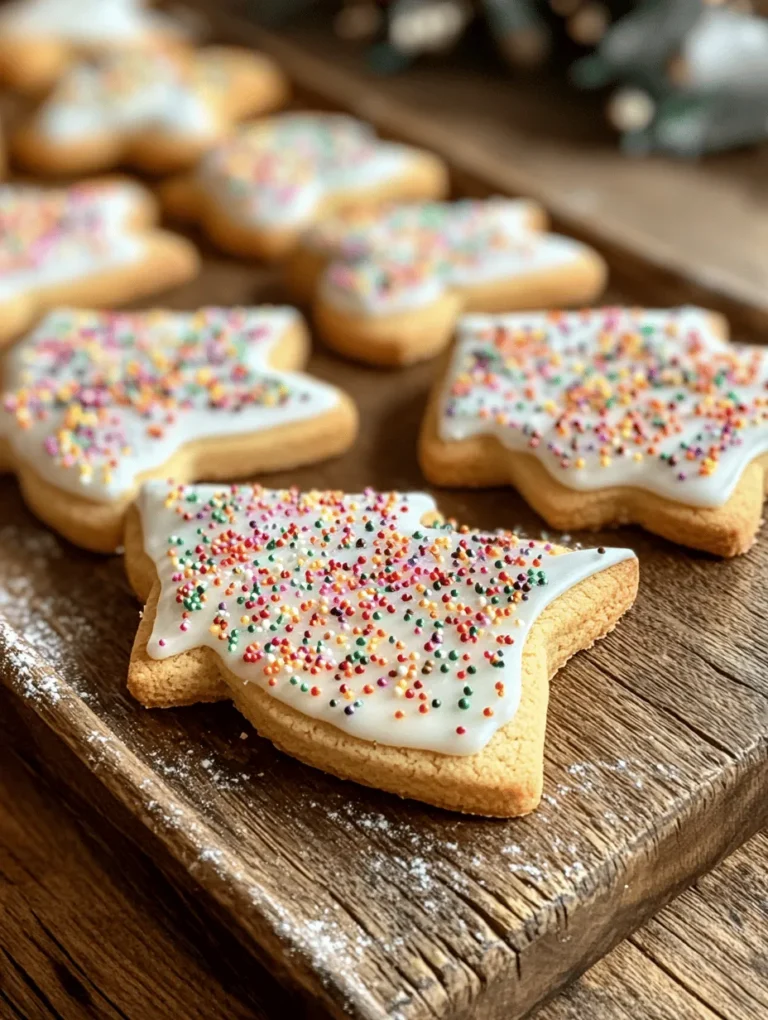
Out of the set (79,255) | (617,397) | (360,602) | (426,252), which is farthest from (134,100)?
(360,602)

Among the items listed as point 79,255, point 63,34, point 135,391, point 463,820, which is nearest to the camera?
point 463,820

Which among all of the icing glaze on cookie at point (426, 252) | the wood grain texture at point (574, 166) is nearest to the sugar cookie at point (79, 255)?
the icing glaze on cookie at point (426, 252)

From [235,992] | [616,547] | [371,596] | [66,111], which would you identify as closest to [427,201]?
[66,111]

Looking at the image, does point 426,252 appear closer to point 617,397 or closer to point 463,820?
point 617,397

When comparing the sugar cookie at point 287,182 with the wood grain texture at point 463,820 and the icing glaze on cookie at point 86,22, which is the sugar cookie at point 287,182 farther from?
the wood grain texture at point 463,820

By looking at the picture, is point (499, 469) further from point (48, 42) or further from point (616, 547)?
point (48, 42)

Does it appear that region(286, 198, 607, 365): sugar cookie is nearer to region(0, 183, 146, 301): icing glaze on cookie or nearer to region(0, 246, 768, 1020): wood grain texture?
region(0, 183, 146, 301): icing glaze on cookie
